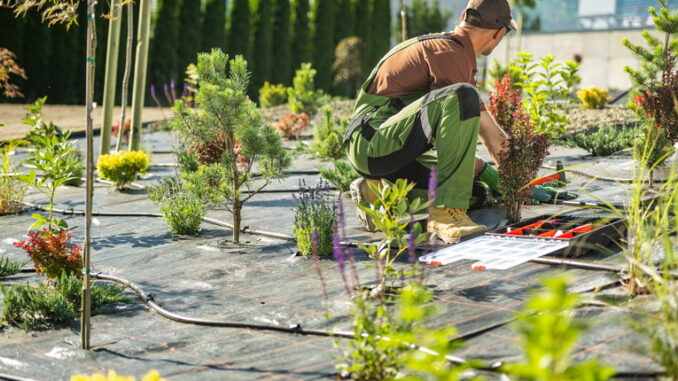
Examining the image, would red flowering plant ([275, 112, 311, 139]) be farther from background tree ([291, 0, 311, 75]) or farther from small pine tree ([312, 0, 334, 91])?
small pine tree ([312, 0, 334, 91])

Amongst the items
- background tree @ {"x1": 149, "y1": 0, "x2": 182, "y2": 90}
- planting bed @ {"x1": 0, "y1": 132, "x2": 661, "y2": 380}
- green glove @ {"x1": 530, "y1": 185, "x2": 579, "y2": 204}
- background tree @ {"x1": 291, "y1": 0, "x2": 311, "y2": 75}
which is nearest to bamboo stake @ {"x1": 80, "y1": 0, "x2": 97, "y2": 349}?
planting bed @ {"x1": 0, "y1": 132, "x2": 661, "y2": 380}

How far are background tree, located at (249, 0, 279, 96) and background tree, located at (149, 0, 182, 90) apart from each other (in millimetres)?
1851

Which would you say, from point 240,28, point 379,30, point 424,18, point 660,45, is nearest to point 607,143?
point 660,45

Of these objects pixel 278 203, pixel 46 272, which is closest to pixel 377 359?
pixel 46 272

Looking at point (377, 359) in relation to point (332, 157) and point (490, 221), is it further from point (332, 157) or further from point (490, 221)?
point (332, 157)

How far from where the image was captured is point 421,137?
4.20 m

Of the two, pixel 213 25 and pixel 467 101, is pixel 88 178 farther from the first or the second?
pixel 213 25

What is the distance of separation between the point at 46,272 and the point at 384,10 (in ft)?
57.9

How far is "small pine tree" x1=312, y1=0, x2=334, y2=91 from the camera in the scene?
19.2 metres

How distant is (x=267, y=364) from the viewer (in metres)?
2.83

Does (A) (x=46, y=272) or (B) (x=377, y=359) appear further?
(A) (x=46, y=272)

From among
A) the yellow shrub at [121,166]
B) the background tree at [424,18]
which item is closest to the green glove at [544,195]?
the yellow shrub at [121,166]

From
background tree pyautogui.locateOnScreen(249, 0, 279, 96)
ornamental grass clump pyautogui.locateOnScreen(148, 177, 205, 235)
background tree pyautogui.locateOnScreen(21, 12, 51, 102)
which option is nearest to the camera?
ornamental grass clump pyautogui.locateOnScreen(148, 177, 205, 235)

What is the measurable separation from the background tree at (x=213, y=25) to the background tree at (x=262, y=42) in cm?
79
